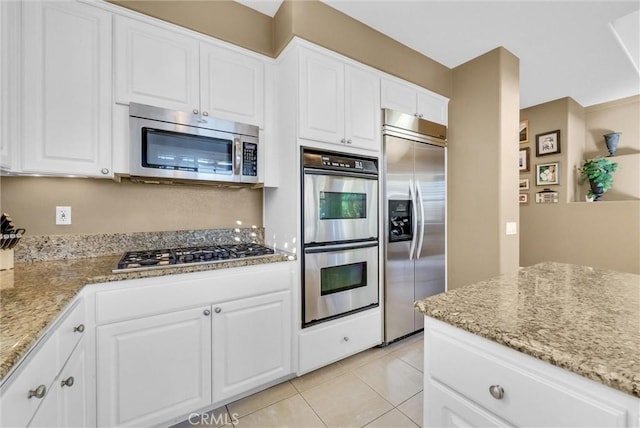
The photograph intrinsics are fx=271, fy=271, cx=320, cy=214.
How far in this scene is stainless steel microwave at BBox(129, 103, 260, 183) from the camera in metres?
1.63

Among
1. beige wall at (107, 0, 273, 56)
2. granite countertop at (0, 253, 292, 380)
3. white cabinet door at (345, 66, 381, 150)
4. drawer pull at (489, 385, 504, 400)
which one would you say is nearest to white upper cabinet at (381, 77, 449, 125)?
white cabinet door at (345, 66, 381, 150)

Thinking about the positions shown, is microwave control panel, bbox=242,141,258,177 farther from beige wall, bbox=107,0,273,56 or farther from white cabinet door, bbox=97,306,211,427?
white cabinet door, bbox=97,306,211,427

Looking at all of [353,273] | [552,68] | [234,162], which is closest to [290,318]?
[353,273]

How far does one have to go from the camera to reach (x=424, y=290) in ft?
8.39

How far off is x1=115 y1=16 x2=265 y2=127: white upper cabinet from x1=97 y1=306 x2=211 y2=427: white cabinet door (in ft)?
4.26

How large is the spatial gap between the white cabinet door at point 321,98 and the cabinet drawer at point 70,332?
1.49 m

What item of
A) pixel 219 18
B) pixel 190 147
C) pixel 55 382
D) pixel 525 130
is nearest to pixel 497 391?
pixel 55 382

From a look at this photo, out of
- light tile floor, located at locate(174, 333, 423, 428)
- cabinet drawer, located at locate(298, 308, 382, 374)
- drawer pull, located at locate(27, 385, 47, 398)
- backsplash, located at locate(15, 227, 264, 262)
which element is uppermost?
backsplash, located at locate(15, 227, 264, 262)

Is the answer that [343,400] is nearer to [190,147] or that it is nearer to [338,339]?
[338,339]

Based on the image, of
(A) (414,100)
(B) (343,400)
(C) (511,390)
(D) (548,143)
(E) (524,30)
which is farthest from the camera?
(D) (548,143)

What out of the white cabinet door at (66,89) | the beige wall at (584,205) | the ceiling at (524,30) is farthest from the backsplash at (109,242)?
the beige wall at (584,205)

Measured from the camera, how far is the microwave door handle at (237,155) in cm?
191

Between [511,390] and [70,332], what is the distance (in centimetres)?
148

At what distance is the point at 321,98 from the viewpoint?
197 cm
